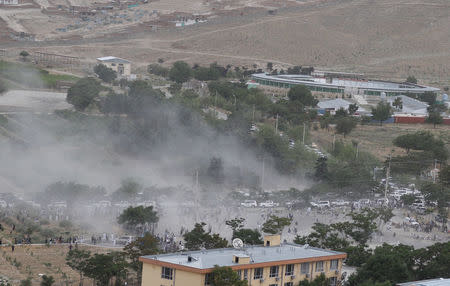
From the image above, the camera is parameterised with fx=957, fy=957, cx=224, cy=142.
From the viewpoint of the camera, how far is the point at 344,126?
6366 centimetres

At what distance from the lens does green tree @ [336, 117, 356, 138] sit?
63688mm

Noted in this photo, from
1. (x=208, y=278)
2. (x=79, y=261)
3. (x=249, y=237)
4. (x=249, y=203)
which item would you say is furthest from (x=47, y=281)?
(x=249, y=203)

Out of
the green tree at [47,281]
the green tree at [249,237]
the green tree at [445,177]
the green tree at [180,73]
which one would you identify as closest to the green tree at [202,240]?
the green tree at [249,237]

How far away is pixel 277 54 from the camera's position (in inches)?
4437

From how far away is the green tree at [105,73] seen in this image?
253 feet

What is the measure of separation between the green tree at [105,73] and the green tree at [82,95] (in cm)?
898

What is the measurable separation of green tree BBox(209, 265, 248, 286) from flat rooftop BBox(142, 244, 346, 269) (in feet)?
1.44

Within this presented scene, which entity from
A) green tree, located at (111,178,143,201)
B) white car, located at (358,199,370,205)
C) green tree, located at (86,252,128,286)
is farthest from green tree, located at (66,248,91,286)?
white car, located at (358,199,370,205)

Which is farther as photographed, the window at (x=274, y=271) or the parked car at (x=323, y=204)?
the parked car at (x=323, y=204)

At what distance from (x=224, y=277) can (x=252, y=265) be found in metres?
1.54

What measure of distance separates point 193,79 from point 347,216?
4446cm

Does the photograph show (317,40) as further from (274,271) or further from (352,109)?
(274,271)

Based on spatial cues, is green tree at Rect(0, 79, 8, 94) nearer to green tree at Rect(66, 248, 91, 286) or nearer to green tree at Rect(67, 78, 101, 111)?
green tree at Rect(67, 78, 101, 111)

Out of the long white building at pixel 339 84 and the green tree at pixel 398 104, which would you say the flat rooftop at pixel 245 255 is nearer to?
the green tree at pixel 398 104
